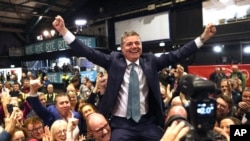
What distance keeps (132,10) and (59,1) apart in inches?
185

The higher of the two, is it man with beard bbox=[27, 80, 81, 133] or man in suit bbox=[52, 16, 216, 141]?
man in suit bbox=[52, 16, 216, 141]

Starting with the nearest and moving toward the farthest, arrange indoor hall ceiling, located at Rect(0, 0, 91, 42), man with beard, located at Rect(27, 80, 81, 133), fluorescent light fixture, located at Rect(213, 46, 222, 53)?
man with beard, located at Rect(27, 80, 81, 133) → fluorescent light fixture, located at Rect(213, 46, 222, 53) → indoor hall ceiling, located at Rect(0, 0, 91, 42)

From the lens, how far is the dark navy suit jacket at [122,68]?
1.93 meters

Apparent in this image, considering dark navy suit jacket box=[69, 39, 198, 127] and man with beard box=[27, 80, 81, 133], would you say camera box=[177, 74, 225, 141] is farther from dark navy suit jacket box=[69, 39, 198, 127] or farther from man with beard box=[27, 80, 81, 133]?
man with beard box=[27, 80, 81, 133]

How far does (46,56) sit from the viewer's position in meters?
12.5

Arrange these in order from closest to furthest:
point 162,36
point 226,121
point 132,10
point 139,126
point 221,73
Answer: point 139,126 < point 226,121 < point 221,73 < point 162,36 < point 132,10

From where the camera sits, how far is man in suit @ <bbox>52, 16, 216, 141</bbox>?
1908 millimetres

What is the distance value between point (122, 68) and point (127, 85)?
0.13 metres

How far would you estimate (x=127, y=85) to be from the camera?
1.94m

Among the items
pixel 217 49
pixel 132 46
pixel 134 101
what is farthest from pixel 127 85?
pixel 217 49

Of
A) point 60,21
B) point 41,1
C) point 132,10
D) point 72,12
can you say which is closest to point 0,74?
point 41,1

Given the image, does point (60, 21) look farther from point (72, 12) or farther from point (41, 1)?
point (72, 12)

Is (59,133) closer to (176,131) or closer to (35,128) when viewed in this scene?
(35,128)

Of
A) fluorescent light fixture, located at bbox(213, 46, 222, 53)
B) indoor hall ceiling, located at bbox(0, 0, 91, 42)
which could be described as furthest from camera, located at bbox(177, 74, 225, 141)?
indoor hall ceiling, located at bbox(0, 0, 91, 42)
